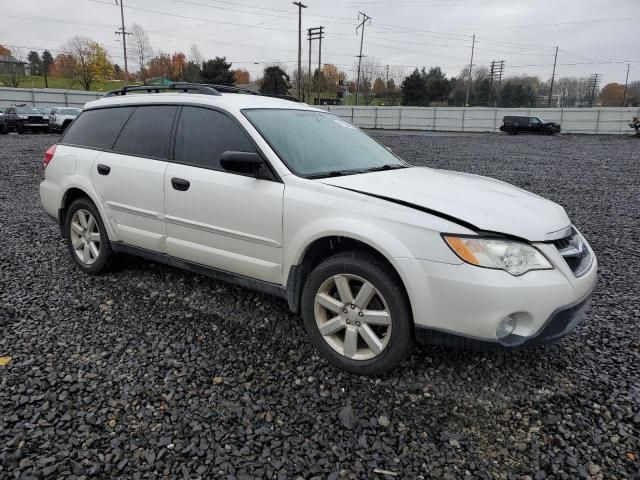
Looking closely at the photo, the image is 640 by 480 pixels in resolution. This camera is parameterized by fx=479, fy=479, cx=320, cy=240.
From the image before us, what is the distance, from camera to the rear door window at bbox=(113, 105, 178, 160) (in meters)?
3.93

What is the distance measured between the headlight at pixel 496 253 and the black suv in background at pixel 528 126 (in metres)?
38.3

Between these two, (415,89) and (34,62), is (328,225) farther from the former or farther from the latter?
(34,62)

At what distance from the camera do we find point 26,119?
84.4 feet

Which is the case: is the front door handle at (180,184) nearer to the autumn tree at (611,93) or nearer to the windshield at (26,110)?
the windshield at (26,110)

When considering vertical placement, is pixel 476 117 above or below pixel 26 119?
above

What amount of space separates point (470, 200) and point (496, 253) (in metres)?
0.48

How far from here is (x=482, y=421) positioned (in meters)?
2.57

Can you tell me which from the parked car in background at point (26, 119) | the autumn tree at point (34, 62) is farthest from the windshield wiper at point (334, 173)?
the autumn tree at point (34, 62)

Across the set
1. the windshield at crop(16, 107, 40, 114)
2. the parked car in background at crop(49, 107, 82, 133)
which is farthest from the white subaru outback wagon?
the windshield at crop(16, 107, 40, 114)

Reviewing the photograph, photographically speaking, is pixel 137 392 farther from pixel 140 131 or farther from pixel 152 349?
pixel 140 131

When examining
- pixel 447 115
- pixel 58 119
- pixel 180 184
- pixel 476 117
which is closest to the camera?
pixel 180 184

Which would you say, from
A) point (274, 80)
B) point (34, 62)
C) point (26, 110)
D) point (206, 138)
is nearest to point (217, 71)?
point (274, 80)

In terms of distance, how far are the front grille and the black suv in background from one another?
123 ft

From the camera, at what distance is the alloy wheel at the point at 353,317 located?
2.83m
